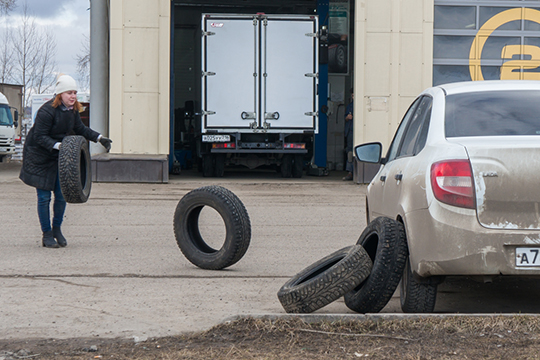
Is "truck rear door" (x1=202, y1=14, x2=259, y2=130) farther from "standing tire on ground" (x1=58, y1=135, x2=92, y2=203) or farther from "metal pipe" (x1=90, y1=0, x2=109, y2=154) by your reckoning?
"standing tire on ground" (x1=58, y1=135, x2=92, y2=203)

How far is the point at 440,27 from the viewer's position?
16.7 meters

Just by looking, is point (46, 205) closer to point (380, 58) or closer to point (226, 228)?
point (226, 228)

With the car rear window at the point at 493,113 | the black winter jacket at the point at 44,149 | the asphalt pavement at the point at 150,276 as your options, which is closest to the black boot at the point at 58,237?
the asphalt pavement at the point at 150,276

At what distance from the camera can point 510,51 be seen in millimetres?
16984

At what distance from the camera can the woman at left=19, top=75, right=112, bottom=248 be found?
7652mm

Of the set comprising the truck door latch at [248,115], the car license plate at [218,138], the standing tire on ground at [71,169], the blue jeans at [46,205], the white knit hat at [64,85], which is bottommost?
the blue jeans at [46,205]

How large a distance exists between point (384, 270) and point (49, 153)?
452 centimetres

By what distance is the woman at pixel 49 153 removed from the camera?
25.1ft

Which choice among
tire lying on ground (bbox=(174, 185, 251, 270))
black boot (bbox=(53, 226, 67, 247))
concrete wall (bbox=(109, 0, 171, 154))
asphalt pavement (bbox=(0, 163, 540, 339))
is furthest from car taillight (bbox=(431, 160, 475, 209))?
concrete wall (bbox=(109, 0, 171, 154))

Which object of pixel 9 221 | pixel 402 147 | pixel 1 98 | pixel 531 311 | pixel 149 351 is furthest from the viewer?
pixel 1 98

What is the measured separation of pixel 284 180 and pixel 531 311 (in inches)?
490

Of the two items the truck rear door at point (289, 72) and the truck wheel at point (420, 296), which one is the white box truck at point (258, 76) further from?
the truck wheel at point (420, 296)

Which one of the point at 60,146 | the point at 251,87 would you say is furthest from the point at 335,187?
the point at 60,146

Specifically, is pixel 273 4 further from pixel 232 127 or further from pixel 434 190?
pixel 434 190
